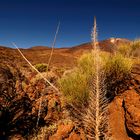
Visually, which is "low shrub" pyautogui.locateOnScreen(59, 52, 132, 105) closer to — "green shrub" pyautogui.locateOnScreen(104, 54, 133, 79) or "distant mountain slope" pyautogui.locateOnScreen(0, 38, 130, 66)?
"green shrub" pyautogui.locateOnScreen(104, 54, 133, 79)

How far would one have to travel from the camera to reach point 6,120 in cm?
757

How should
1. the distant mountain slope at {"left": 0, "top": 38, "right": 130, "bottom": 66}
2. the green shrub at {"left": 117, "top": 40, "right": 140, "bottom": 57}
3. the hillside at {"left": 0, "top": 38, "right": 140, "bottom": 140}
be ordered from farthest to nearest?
1. the distant mountain slope at {"left": 0, "top": 38, "right": 130, "bottom": 66}
2. the green shrub at {"left": 117, "top": 40, "right": 140, "bottom": 57}
3. the hillside at {"left": 0, "top": 38, "right": 140, "bottom": 140}

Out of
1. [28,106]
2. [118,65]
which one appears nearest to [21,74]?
[28,106]

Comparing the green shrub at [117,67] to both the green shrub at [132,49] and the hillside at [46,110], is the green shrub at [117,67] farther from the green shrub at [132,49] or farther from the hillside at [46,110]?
the green shrub at [132,49]

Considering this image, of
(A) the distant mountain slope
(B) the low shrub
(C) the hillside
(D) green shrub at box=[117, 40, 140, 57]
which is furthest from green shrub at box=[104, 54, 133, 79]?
(D) green shrub at box=[117, 40, 140, 57]

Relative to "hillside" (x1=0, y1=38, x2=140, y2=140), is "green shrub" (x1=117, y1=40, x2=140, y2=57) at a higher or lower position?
higher

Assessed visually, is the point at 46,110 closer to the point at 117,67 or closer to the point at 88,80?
the point at 88,80

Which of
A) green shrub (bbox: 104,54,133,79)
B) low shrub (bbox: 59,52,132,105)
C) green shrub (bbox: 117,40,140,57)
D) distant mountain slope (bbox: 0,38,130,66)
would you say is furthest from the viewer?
distant mountain slope (bbox: 0,38,130,66)

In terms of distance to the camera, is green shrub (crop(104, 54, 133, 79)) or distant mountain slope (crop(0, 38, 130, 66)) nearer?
green shrub (crop(104, 54, 133, 79))

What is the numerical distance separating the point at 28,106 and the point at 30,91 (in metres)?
0.89

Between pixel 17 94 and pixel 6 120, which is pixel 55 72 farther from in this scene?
pixel 6 120

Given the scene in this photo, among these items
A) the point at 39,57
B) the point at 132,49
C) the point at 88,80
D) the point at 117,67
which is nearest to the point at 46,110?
the point at 88,80

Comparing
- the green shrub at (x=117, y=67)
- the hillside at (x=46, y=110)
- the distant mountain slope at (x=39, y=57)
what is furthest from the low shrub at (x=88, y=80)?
the distant mountain slope at (x=39, y=57)

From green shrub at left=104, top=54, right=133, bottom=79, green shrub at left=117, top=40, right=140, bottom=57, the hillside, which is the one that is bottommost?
the hillside
